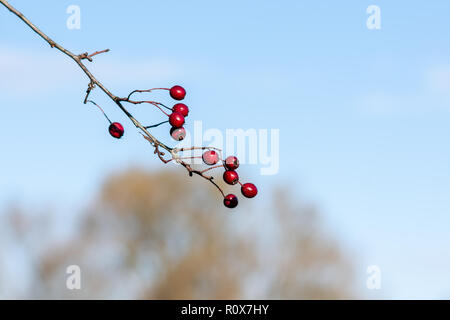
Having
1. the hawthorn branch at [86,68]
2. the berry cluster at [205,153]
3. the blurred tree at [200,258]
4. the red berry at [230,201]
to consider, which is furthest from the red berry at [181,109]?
the blurred tree at [200,258]

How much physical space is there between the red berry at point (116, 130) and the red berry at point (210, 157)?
40 centimetres

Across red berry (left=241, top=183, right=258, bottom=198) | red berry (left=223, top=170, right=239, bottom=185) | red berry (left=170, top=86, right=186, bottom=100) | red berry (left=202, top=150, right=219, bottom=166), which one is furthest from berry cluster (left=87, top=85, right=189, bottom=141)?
red berry (left=241, top=183, right=258, bottom=198)

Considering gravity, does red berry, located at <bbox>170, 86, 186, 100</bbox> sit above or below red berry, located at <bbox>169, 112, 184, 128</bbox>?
above

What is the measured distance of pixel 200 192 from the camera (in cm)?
2280

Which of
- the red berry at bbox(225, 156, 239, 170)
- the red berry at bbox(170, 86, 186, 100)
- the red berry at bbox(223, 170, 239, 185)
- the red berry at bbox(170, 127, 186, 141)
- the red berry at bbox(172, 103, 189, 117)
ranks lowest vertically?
the red berry at bbox(223, 170, 239, 185)

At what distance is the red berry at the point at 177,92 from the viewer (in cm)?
291

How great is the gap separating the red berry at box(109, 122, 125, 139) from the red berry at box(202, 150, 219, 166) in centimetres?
40

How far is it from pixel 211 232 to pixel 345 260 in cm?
451

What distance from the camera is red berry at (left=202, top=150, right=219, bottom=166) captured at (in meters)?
2.74

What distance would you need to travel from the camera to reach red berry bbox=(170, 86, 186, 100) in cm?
291

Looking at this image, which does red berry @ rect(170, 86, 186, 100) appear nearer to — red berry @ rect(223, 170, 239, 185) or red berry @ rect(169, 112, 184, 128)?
red berry @ rect(169, 112, 184, 128)

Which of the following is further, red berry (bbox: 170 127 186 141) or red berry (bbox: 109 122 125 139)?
red berry (bbox: 109 122 125 139)

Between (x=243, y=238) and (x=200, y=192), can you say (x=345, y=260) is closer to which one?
(x=243, y=238)

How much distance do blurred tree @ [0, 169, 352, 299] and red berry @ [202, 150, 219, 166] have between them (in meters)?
18.5
